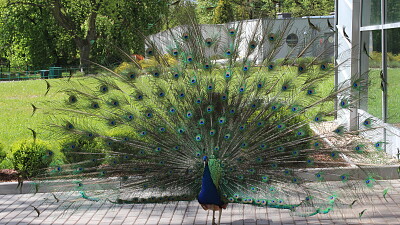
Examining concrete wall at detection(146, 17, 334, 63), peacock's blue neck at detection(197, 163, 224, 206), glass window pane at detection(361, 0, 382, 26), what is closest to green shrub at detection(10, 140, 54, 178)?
concrete wall at detection(146, 17, 334, 63)

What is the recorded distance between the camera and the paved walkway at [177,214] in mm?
7141

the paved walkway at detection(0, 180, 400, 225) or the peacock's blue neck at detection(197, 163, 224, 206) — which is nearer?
the peacock's blue neck at detection(197, 163, 224, 206)

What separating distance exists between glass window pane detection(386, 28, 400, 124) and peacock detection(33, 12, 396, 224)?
315 cm

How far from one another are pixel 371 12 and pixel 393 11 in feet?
4.78

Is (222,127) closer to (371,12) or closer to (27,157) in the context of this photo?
(27,157)

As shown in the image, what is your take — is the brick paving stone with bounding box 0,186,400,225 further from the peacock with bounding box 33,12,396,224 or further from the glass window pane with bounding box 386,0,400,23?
the glass window pane with bounding box 386,0,400,23

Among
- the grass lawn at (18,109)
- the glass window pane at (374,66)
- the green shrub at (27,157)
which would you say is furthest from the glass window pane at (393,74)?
the grass lawn at (18,109)

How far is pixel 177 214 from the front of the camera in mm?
7629

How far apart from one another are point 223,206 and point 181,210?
5.66 feet

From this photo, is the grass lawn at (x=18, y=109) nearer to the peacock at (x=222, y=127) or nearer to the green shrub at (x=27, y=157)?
the green shrub at (x=27, y=157)

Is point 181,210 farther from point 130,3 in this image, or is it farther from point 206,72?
point 130,3

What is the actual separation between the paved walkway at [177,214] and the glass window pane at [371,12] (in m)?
3.70

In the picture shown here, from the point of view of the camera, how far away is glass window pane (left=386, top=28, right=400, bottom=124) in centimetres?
964

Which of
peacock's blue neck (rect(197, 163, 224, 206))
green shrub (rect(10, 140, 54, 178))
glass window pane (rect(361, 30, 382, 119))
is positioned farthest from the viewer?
glass window pane (rect(361, 30, 382, 119))
